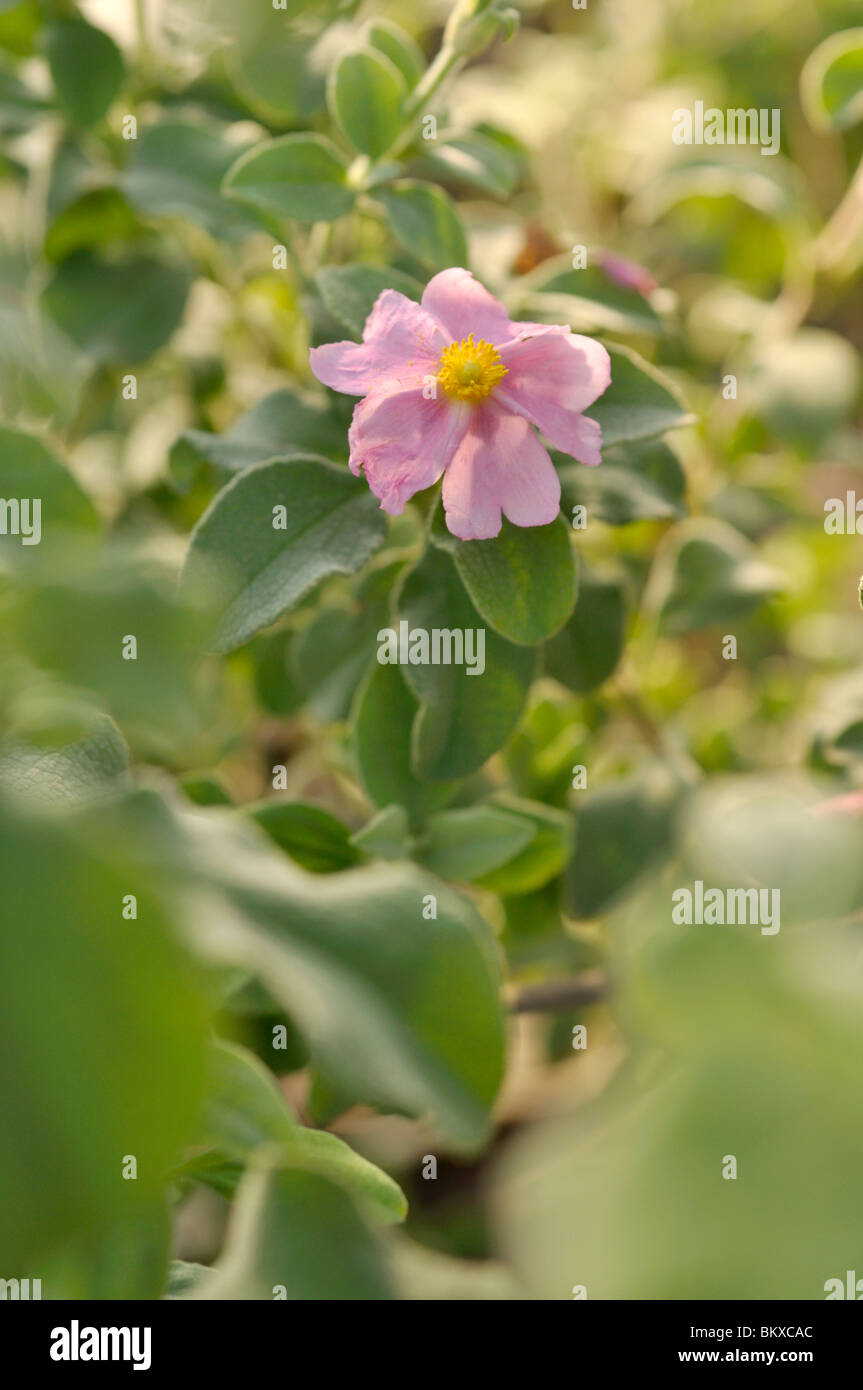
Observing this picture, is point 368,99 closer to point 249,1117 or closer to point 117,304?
point 117,304

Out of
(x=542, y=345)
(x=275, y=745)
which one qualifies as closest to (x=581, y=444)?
(x=542, y=345)

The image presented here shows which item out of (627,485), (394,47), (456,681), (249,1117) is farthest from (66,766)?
(394,47)

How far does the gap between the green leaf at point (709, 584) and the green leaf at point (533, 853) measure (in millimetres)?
187

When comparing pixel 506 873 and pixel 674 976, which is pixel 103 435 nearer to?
pixel 506 873

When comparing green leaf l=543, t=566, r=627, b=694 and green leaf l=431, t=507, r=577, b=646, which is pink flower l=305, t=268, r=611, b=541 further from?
green leaf l=543, t=566, r=627, b=694

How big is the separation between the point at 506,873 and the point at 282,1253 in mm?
320

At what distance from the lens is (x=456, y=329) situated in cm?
48

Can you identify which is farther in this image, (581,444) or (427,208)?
(427,208)

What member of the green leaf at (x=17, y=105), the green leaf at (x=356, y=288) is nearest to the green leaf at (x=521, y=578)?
the green leaf at (x=356, y=288)

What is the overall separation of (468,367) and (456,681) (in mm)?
128

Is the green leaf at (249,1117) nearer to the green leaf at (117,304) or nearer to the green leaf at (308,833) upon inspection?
the green leaf at (308,833)

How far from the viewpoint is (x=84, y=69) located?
702 mm

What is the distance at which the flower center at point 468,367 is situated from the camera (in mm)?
468
